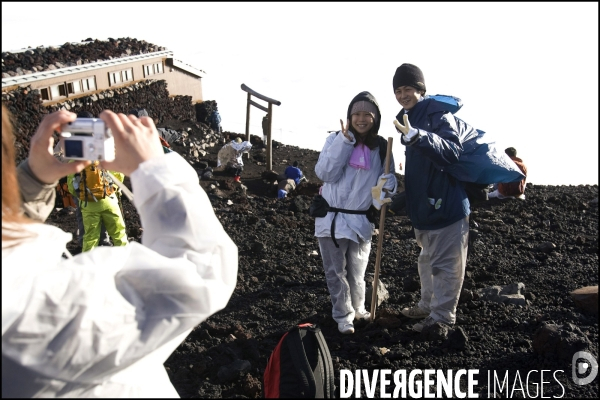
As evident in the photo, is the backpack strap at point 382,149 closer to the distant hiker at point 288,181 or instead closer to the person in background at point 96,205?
the person in background at point 96,205

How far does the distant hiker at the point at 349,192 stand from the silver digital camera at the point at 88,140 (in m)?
3.09

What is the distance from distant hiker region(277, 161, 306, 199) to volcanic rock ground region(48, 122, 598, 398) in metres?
0.20

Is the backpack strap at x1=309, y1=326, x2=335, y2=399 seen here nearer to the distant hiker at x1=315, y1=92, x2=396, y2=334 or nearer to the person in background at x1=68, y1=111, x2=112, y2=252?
the distant hiker at x1=315, y1=92, x2=396, y2=334

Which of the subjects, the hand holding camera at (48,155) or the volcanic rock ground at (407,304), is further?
the volcanic rock ground at (407,304)

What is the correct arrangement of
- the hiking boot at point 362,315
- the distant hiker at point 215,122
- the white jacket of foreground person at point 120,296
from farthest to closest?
1. the distant hiker at point 215,122
2. the hiking boot at point 362,315
3. the white jacket of foreground person at point 120,296

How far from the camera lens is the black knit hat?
448cm

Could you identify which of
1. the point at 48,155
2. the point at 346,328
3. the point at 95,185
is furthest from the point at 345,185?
the point at 48,155

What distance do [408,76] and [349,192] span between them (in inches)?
38.3

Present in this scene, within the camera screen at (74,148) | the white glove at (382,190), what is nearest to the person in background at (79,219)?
the white glove at (382,190)

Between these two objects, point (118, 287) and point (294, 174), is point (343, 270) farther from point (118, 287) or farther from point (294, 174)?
point (294, 174)

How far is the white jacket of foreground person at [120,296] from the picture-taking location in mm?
1187

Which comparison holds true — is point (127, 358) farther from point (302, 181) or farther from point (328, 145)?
point (302, 181)

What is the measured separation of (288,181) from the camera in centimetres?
924

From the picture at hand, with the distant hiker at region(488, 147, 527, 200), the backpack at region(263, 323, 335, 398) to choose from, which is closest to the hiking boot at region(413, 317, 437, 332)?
the backpack at region(263, 323, 335, 398)
